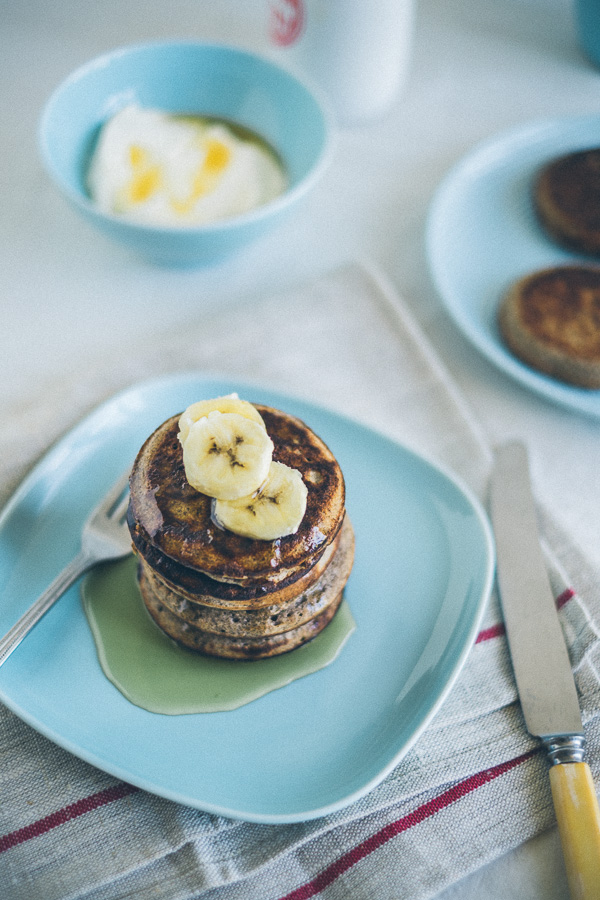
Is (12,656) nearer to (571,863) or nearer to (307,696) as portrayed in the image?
(307,696)

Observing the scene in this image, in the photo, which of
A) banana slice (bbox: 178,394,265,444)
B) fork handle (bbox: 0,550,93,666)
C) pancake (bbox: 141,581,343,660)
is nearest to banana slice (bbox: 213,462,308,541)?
banana slice (bbox: 178,394,265,444)

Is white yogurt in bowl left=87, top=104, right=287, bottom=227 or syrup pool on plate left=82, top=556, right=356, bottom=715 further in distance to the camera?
white yogurt in bowl left=87, top=104, right=287, bottom=227

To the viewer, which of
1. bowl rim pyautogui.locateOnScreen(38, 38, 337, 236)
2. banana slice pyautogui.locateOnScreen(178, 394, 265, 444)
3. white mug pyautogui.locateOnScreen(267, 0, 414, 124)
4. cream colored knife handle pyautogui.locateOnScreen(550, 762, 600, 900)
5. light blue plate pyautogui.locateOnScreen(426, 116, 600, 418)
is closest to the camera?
cream colored knife handle pyautogui.locateOnScreen(550, 762, 600, 900)

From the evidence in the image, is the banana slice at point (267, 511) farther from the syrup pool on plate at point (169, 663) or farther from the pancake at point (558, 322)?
the pancake at point (558, 322)

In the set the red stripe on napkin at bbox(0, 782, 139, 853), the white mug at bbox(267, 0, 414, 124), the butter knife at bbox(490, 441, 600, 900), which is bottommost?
the red stripe on napkin at bbox(0, 782, 139, 853)

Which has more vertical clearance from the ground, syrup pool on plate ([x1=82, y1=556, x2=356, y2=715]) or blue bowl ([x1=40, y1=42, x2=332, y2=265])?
blue bowl ([x1=40, y1=42, x2=332, y2=265])

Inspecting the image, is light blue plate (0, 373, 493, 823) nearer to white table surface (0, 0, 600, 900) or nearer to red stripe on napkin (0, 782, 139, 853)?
red stripe on napkin (0, 782, 139, 853)

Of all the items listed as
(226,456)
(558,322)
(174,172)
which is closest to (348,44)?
(174,172)

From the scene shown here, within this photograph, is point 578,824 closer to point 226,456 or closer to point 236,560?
point 236,560

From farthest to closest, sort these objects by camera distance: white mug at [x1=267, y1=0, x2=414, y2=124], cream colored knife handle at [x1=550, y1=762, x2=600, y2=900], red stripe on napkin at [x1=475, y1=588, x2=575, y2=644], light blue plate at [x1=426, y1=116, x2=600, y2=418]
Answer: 1. white mug at [x1=267, y1=0, x2=414, y2=124]
2. light blue plate at [x1=426, y1=116, x2=600, y2=418]
3. red stripe on napkin at [x1=475, y1=588, x2=575, y2=644]
4. cream colored knife handle at [x1=550, y1=762, x2=600, y2=900]
